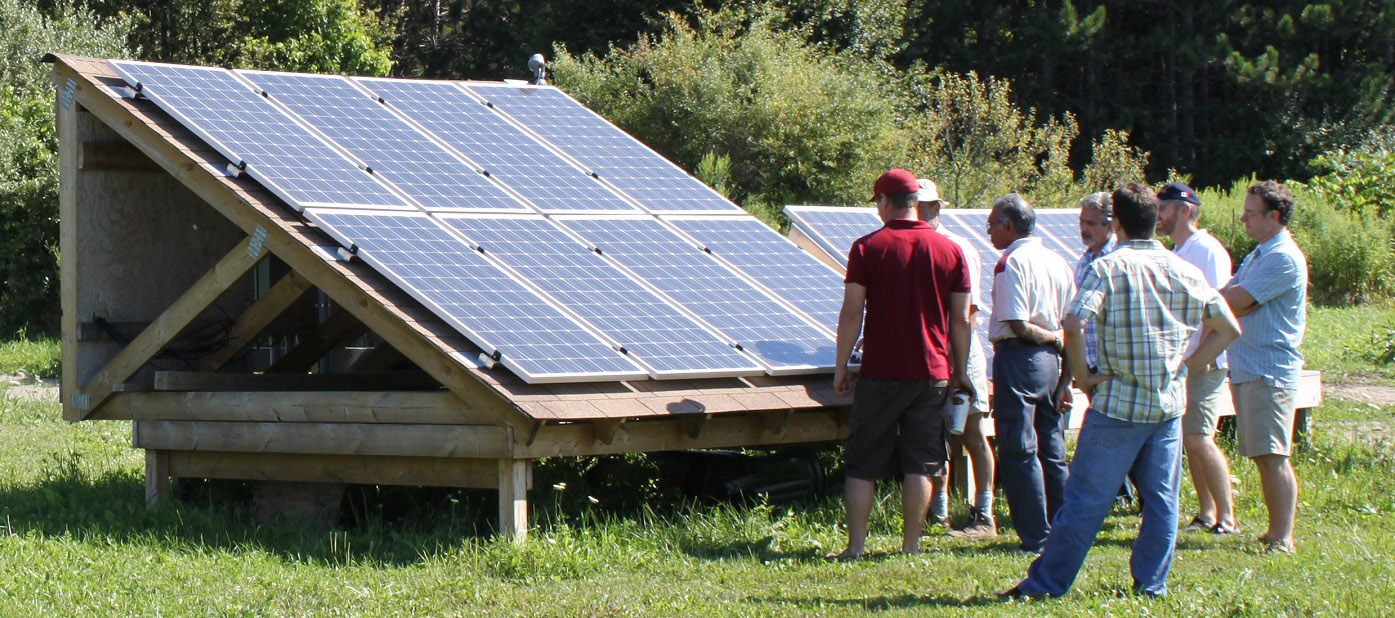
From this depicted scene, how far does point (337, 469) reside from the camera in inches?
335

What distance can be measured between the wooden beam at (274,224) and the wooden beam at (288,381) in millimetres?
833

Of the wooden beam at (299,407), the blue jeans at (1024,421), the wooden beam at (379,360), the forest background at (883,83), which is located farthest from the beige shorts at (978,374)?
the forest background at (883,83)

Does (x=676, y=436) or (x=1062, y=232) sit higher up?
(x=1062, y=232)

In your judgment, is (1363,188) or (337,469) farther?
(1363,188)

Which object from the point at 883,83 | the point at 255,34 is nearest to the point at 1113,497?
the point at 883,83

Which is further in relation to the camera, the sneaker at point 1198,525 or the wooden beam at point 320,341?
the wooden beam at point 320,341

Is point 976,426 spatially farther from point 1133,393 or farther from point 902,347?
point 1133,393

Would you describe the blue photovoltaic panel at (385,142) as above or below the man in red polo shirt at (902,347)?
above

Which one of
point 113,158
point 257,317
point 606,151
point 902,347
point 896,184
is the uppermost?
point 896,184

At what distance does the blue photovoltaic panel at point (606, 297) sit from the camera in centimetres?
805

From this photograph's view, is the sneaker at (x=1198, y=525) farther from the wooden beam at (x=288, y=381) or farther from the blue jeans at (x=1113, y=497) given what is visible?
the wooden beam at (x=288, y=381)

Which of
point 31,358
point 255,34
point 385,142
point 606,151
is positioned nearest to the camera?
point 385,142

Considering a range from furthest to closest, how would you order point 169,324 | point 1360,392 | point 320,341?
point 1360,392 → point 320,341 → point 169,324

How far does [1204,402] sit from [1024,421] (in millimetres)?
1145
